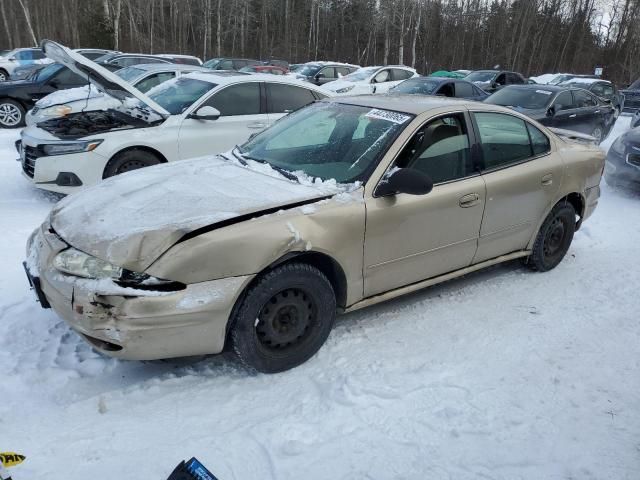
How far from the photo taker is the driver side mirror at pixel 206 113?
6.32 m

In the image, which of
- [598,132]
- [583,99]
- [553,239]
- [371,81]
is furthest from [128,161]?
[371,81]

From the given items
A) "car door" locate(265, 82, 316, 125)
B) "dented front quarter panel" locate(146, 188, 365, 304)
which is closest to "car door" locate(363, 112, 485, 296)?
"dented front quarter panel" locate(146, 188, 365, 304)

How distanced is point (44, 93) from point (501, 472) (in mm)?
11699

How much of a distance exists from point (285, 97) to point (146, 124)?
6.34ft

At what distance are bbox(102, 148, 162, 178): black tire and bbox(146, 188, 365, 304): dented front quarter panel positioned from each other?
147 inches

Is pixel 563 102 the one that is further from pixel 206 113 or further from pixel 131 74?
pixel 131 74

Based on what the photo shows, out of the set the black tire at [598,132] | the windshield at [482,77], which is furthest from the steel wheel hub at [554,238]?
the windshield at [482,77]

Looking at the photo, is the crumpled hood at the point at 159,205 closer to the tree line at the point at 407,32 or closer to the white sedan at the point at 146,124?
the white sedan at the point at 146,124

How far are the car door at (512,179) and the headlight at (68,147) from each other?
4.26m

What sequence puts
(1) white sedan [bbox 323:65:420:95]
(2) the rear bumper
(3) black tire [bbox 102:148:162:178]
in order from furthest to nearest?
(1) white sedan [bbox 323:65:420:95] → (3) black tire [bbox 102:148:162:178] → (2) the rear bumper

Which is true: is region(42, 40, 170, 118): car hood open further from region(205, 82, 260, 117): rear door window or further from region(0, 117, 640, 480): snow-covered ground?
region(0, 117, 640, 480): snow-covered ground

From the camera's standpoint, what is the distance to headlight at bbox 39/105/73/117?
710cm

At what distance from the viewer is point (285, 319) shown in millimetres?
3170

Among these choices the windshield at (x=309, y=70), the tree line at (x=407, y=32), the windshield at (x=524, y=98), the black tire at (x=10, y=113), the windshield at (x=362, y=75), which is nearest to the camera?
the windshield at (x=524, y=98)
